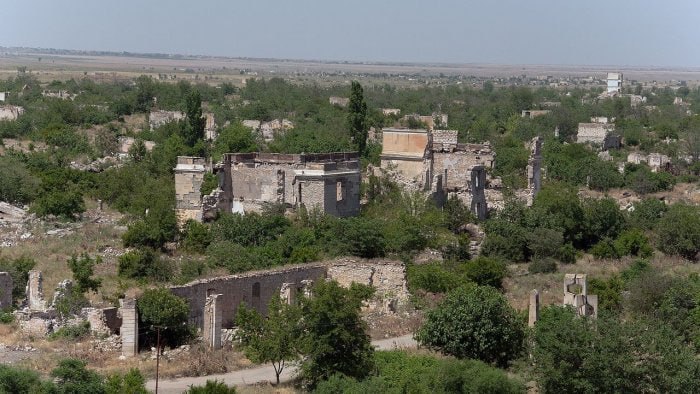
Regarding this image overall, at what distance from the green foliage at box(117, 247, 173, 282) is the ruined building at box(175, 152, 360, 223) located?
5.31m

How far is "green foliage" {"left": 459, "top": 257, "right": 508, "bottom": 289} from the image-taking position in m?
23.8

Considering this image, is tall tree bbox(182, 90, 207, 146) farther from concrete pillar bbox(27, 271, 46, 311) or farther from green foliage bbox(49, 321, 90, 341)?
green foliage bbox(49, 321, 90, 341)

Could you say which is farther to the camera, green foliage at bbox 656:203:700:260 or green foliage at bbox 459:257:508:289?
green foliage at bbox 656:203:700:260

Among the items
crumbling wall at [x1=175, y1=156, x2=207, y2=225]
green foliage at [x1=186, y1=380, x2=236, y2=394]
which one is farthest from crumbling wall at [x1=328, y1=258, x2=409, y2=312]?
crumbling wall at [x1=175, y1=156, x2=207, y2=225]

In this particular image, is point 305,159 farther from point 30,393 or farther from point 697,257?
point 30,393

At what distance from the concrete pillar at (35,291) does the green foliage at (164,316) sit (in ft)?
9.50

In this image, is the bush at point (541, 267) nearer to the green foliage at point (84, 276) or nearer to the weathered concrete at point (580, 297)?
the weathered concrete at point (580, 297)

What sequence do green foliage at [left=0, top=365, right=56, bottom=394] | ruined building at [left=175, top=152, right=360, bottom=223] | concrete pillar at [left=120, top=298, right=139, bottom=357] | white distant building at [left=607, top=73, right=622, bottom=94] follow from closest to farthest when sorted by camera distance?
1. green foliage at [left=0, top=365, right=56, bottom=394]
2. concrete pillar at [left=120, top=298, right=139, bottom=357]
3. ruined building at [left=175, top=152, right=360, bottom=223]
4. white distant building at [left=607, top=73, right=622, bottom=94]

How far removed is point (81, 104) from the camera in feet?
209

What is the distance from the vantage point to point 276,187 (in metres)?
29.6

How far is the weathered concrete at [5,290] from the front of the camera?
20767mm

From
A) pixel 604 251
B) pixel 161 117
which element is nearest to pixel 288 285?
pixel 604 251

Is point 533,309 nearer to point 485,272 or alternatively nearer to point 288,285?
point 485,272

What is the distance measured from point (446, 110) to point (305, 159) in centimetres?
4557
